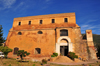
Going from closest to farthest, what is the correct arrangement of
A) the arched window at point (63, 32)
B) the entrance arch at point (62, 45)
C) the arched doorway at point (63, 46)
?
the entrance arch at point (62, 45)
the arched doorway at point (63, 46)
the arched window at point (63, 32)

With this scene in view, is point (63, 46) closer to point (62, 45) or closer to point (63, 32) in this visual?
point (62, 45)

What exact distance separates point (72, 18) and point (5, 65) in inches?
633

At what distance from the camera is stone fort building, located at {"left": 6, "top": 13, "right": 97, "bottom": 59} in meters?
18.0

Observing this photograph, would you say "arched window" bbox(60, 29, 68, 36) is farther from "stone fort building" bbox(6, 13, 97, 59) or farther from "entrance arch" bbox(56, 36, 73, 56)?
"entrance arch" bbox(56, 36, 73, 56)

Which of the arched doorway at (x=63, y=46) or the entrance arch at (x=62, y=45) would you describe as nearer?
the entrance arch at (x=62, y=45)

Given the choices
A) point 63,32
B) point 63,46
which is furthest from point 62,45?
point 63,32

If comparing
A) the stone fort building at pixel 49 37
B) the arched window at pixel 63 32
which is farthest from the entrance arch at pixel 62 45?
the arched window at pixel 63 32

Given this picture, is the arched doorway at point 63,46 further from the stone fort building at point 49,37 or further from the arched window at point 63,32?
the arched window at point 63,32

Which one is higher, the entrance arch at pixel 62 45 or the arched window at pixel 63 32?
the arched window at pixel 63 32

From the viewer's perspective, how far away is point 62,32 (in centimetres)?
1902

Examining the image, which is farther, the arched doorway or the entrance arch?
the arched doorway

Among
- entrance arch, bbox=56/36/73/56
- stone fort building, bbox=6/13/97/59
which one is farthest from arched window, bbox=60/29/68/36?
entrance arch, bbox=56/36/73/56

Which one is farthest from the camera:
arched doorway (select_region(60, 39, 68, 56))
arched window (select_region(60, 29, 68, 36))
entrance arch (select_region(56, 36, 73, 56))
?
arched window (select_region(60, 29, 68, 36))

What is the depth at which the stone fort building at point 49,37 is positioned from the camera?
18.0 m
